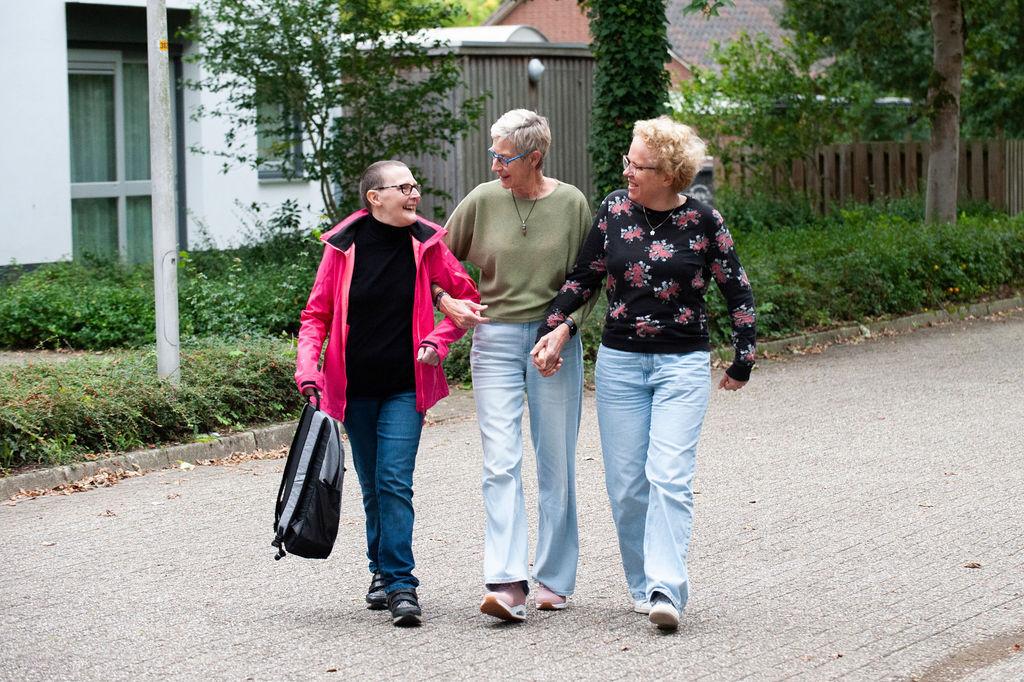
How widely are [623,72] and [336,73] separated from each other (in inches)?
122

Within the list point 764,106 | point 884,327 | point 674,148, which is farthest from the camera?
point 764,106

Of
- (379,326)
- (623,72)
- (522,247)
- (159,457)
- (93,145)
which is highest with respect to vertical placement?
(623,72)

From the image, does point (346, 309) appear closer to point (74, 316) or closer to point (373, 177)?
point (373, 177)

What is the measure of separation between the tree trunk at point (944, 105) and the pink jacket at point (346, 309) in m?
14.8

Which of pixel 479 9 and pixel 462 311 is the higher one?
pixel 479 9

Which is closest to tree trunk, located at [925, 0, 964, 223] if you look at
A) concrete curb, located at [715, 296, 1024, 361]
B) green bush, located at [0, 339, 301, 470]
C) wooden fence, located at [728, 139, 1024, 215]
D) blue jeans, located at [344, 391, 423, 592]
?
concrete curb, located at [715, 296, 1024, 361]

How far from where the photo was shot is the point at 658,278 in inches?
217

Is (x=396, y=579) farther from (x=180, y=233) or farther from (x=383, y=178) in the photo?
(x=180, y=233)

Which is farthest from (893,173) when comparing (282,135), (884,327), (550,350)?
(550,350)

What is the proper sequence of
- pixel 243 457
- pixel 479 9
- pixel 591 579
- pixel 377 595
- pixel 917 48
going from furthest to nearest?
pixel 479 9
pixel 917 48
pixel 243 457
pixel 591 579
pixel 377 595

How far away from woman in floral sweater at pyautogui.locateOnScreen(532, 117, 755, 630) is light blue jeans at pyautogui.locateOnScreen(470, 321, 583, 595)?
0.15 meters

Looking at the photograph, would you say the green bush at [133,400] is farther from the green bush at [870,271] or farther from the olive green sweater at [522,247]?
the green bush at [870,271]

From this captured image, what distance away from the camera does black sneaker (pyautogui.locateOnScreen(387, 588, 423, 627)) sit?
5.58m

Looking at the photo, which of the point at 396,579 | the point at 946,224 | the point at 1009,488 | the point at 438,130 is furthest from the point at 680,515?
the point at 946,224
